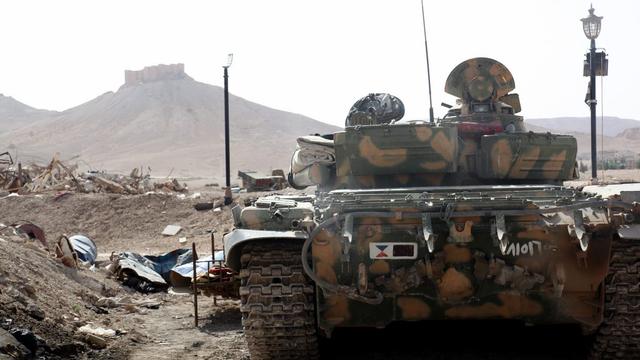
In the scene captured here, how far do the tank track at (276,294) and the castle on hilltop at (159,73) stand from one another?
10494 cm

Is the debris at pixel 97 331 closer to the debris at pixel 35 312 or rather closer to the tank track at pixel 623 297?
the debris at pixel 35 312

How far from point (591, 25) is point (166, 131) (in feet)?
242

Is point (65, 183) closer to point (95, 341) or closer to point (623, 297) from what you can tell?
point (95, 341)

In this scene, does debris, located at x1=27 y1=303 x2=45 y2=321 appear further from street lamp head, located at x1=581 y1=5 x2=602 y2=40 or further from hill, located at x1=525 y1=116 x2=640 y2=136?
hill, located at x1=525 y1=116 x2=640 y2=136

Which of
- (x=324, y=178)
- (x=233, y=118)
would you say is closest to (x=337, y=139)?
(x=324, y=178)

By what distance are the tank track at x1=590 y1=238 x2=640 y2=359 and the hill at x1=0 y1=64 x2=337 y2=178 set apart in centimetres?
5656

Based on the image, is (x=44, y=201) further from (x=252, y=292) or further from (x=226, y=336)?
(x=252, y=292)

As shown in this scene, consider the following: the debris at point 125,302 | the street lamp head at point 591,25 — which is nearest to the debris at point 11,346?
the debris at point 125,302

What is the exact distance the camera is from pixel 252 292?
21.5 ft

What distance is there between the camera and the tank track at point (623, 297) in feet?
20.8

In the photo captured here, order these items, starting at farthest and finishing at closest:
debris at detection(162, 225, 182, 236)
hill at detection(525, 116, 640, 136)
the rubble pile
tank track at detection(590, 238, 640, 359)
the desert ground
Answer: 1. hill at detection(525, 116, 640, 136)
2. the rubble pile
3. debris at detection(162, 225, 182, 236)
4. the desert ground
5. tank track at detection(590, 238, 640, 359)

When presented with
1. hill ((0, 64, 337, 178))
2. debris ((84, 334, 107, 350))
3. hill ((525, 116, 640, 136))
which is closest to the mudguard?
debris ((84, 334, 107, 350))

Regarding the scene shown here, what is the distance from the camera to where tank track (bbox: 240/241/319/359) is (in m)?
6.50

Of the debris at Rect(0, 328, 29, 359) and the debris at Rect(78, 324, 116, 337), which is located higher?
the debris at Rect(0, 328, 29, 359)
